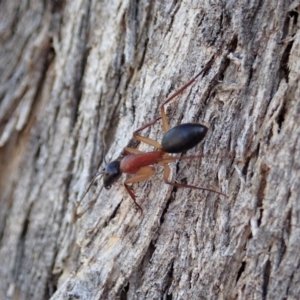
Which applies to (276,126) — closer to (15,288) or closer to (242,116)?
(242,116)

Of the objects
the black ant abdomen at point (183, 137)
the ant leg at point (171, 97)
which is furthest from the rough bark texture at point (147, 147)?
the black ant abdomen at point (183, 137)

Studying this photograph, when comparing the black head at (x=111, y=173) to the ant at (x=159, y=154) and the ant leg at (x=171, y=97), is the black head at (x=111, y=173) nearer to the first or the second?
the ant at (x=159, y=154)

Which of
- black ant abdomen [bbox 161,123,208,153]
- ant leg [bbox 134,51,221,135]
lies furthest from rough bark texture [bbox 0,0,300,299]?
black ant abdomen [bbox 161,123,208,153]

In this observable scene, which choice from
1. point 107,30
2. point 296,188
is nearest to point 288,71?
point 296,188

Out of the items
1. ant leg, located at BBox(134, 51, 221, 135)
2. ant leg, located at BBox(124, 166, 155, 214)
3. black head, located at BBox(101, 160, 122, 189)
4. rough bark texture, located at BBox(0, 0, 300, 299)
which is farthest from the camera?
black head, located at BBox(101, 160, 122, 189)

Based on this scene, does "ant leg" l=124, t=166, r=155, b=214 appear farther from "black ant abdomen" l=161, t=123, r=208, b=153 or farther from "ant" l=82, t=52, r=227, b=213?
"black ant abdomen" l=161, t=123, r=208, b=153

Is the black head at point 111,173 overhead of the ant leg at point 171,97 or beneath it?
beneath

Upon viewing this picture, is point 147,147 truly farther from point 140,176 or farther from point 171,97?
point 171,97

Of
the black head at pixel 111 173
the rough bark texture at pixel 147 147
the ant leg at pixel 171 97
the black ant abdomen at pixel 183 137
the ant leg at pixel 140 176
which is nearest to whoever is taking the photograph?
the rough bark texture at pixel 147 147
